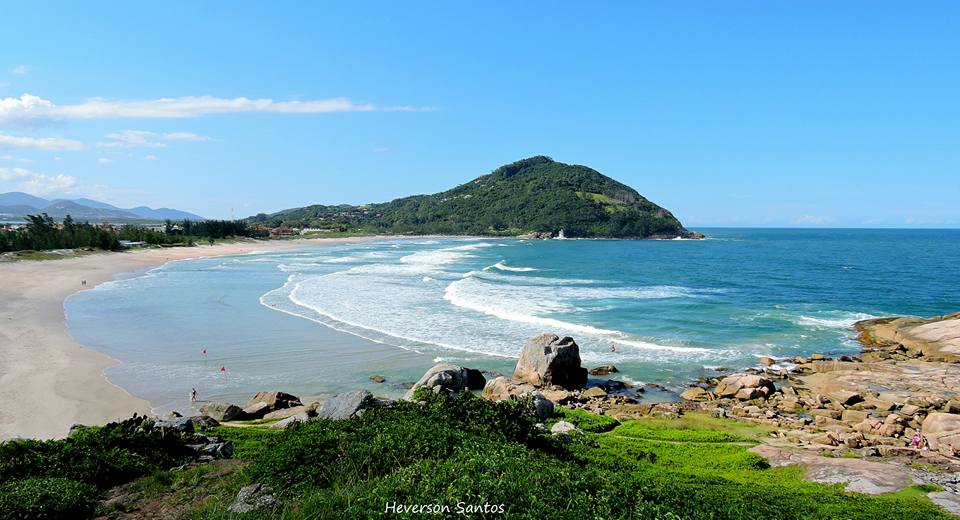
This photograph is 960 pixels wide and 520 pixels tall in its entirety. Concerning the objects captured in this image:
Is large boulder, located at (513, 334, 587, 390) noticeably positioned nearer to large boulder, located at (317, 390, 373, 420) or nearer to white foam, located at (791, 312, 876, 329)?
large boulder, located at (317, 390, 373, 420)

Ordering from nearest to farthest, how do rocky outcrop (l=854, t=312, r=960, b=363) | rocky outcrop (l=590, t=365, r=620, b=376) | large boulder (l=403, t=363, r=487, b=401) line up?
large boulder (l=403, t=363, r=487, b=401), rocky outcrop (l=590, t=365, r=620, b=376), rocky outcrop (l=854, t=312, r=960, b=363)

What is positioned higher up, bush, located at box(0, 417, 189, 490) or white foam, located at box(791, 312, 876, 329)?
bush, located at box(0, 417, 189, 490)

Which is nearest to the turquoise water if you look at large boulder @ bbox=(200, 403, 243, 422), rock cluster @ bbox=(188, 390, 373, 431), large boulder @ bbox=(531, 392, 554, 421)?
rock cluster @ bbox=(188, 390, 373, 431)

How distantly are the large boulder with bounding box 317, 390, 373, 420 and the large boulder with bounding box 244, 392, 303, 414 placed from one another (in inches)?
281

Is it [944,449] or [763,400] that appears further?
[763,400]

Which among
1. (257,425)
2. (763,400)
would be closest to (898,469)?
(763,400)

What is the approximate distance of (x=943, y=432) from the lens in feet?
58.5

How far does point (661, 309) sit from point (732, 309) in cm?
596

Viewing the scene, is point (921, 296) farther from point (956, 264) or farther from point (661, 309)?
point (956, 264)

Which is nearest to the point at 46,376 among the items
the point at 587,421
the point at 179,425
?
the point at 179,425

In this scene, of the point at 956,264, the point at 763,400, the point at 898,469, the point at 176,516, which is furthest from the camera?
the point at 956,264

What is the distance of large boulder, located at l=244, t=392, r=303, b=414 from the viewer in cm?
2062

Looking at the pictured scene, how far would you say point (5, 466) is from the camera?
10.4 m

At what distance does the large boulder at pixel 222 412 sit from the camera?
19.5 meters
